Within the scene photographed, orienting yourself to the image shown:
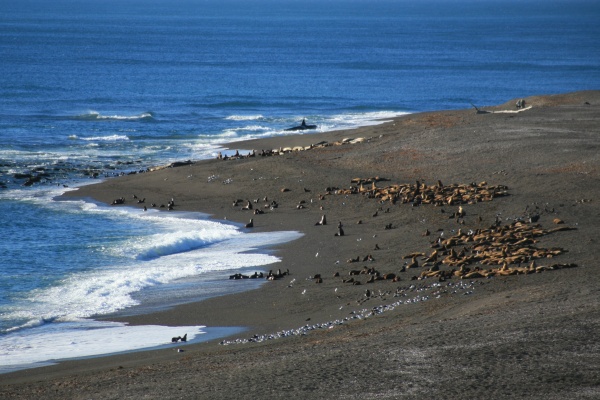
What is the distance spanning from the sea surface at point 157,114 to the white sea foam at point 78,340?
5 centimetres

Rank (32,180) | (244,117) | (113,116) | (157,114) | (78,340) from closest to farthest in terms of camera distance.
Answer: (78,340), (32,180), (113,116), (244,117), (157,114)

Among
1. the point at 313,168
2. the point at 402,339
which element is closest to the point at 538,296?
the point at 402,339

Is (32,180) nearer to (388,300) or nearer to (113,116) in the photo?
(388,300)

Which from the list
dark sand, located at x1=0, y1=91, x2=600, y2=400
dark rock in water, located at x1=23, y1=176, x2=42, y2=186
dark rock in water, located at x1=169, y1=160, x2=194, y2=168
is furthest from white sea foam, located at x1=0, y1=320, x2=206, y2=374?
dark rock in water, located at x1=169, y1=160, x2=194, y2=168

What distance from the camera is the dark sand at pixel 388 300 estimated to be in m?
11.3

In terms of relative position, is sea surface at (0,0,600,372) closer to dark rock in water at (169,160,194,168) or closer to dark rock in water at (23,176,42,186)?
dark rock in water at (23,176,42,186)

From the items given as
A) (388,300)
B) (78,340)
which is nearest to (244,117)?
(388,300)

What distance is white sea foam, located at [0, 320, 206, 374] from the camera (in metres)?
14.7

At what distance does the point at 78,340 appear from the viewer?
15633mm

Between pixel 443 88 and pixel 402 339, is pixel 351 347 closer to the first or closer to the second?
pixel 402 339

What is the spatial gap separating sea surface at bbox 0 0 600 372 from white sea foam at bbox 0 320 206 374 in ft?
0.18

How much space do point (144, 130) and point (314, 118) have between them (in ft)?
32.6

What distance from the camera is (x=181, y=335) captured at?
15.7m

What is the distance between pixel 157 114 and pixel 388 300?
38.9 m
